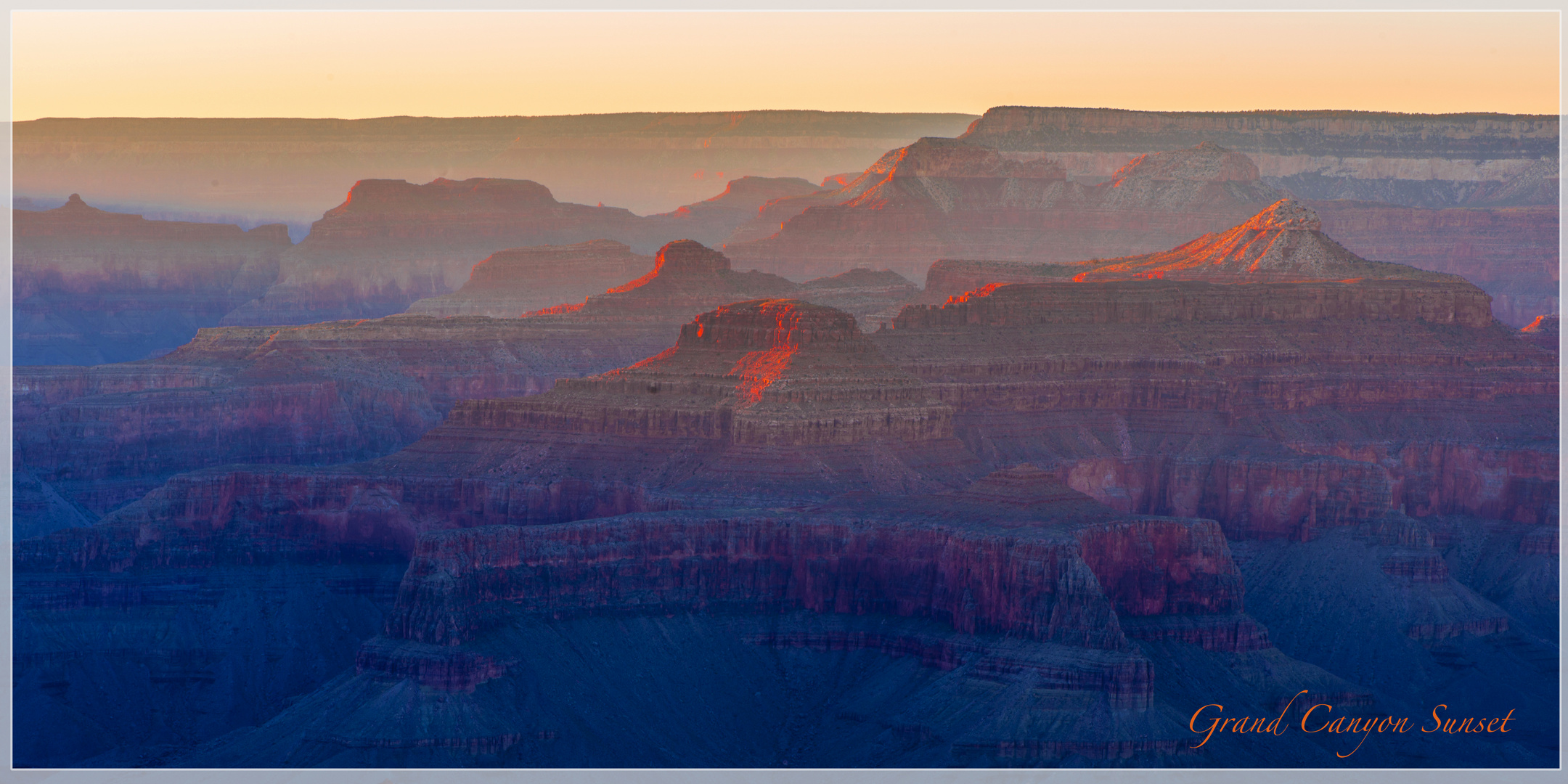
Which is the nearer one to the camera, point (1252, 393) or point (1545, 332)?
point (1252, 393)

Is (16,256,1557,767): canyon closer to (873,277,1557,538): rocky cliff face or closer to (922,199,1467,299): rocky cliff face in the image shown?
(873,277,1557,538): rocky cliff face

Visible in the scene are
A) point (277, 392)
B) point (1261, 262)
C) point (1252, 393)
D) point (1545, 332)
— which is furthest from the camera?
point (1545, 332)

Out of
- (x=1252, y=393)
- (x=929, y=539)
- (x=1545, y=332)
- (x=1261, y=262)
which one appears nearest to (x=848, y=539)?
(x=929, y=539)

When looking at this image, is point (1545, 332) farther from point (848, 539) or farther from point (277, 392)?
point (848, 539)

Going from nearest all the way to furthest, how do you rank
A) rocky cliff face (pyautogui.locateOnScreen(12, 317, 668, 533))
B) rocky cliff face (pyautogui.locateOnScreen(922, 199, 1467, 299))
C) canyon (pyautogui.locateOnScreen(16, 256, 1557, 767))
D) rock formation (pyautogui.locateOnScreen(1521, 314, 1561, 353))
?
1. canyon (pyautogui.locateOnScreen(16, 256, 1557, 767))
2. rocky cliff face (pyautogui.locateOnScreen(12, 317, 668, 533))
3. rock formation (pyautogui.locateOnScreen(1521, 314, 1561, 353))
4. rocky cliff face (pyautogui.locateOnScreen(922, 199, 1467, 299))

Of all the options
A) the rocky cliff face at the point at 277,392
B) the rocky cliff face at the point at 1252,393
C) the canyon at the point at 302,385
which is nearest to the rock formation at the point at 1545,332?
the rocky cliff face at the point at 1252,393

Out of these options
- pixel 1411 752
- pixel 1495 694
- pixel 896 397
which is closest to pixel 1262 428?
pixel 896 397

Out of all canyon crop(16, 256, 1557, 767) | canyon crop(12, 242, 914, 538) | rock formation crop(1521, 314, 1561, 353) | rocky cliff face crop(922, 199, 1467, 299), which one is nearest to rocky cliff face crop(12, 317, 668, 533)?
canyon crop(12, 242, 914, 538)

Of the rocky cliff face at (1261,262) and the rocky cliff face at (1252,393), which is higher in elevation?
the rocky cliff face at (1261,262)

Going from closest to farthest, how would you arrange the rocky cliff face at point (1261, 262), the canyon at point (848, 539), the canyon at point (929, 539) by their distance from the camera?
the canyon at point (929, 539), the canyon at point (848, 539), the rocky cliff face at point (1261, 262)

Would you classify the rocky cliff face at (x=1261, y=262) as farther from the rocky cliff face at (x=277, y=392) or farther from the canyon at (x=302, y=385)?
the rocky cliff face at (x=277, y=392)

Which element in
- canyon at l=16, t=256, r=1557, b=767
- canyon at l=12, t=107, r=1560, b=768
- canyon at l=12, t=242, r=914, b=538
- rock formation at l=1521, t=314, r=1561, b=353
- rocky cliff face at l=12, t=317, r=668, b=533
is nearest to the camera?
canyon at l=16, t=256, r=1557, b=767

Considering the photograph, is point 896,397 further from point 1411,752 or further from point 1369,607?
point 1411,752
